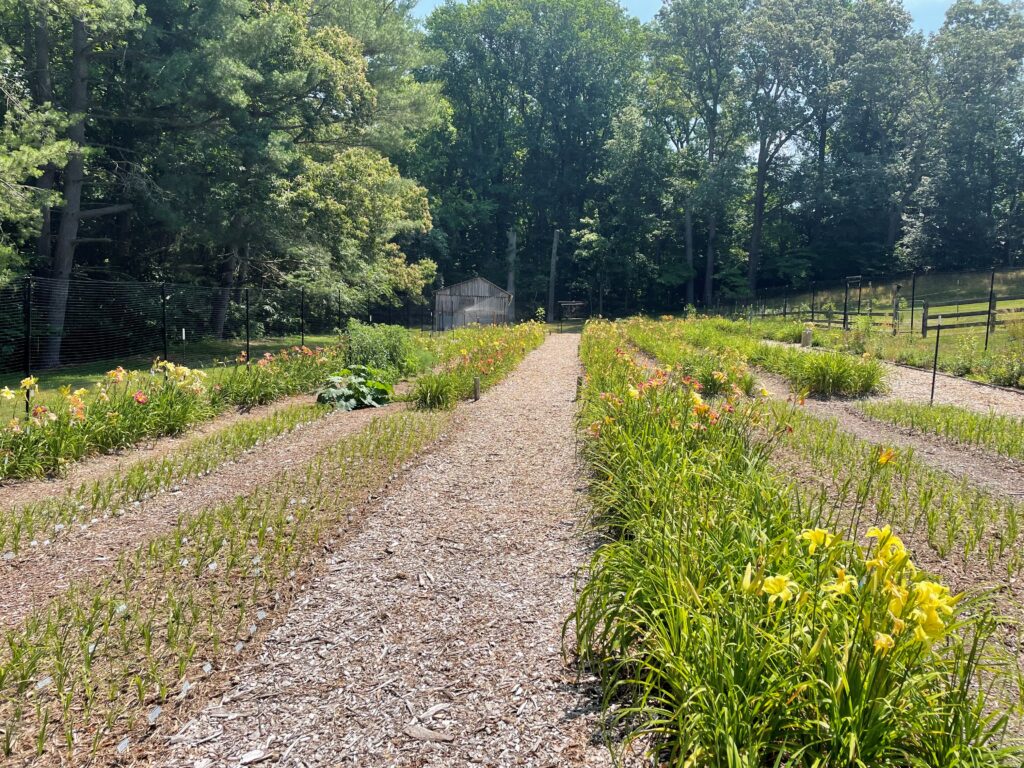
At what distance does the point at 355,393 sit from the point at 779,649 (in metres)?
7.49

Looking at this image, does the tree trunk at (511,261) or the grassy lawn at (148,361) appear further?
the tree trunk at (511,261)

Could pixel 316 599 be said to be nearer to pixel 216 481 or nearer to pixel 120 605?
pixel 120 605

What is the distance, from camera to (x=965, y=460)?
577 centimetres

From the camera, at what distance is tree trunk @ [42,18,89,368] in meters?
14.2

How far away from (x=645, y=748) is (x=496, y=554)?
164 cm

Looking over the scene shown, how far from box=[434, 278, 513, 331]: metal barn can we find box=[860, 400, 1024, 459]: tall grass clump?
20.8m

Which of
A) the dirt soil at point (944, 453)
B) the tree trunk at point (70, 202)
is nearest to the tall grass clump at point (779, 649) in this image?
the dirt soil at point (944, 453)

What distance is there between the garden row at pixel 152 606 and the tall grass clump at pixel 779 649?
1.61 meters

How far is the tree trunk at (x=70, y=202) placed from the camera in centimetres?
1416

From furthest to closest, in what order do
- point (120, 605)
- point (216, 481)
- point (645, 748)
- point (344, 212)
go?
1. point (344, 212)
2. point (216, 481)
3. point (120, 605)
4. point (645, 748)

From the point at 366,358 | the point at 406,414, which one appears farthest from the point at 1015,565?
the point at 366,358

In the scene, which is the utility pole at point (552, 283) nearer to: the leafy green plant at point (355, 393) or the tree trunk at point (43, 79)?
the tree trunk at point (43, 79)

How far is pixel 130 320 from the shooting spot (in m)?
17.2

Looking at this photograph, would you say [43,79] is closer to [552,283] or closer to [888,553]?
[888,553]
